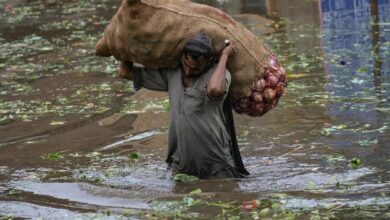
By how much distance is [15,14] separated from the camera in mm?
20266

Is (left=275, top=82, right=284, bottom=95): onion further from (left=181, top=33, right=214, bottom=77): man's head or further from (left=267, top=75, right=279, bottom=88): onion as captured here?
(left=181, top=33, right=214, bottom=77): man's head

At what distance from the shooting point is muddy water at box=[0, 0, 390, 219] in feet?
19.4

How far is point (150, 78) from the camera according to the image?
21.9 ft

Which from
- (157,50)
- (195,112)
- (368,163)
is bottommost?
(368,163)

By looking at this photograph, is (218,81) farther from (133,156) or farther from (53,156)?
(53,156)

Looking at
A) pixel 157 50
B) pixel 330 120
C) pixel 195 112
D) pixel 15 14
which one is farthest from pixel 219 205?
pixel 15 14

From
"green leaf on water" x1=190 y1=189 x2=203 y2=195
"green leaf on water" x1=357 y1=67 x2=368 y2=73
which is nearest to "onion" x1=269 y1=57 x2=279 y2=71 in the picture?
"green leaf on water" x1=190 y1=189 x2=203 y2=195

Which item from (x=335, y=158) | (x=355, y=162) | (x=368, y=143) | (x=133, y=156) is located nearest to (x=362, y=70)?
(x=368, y=143)

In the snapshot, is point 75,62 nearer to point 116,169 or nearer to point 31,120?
point 31,120

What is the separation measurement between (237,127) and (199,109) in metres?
2.90

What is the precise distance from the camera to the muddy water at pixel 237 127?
19.4ft

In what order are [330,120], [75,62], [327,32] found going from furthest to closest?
[327,32] → [75,62] → [330,120]

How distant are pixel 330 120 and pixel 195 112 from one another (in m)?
3.16

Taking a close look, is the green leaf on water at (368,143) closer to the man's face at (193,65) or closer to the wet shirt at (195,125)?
the wet shirt at (195,125)
